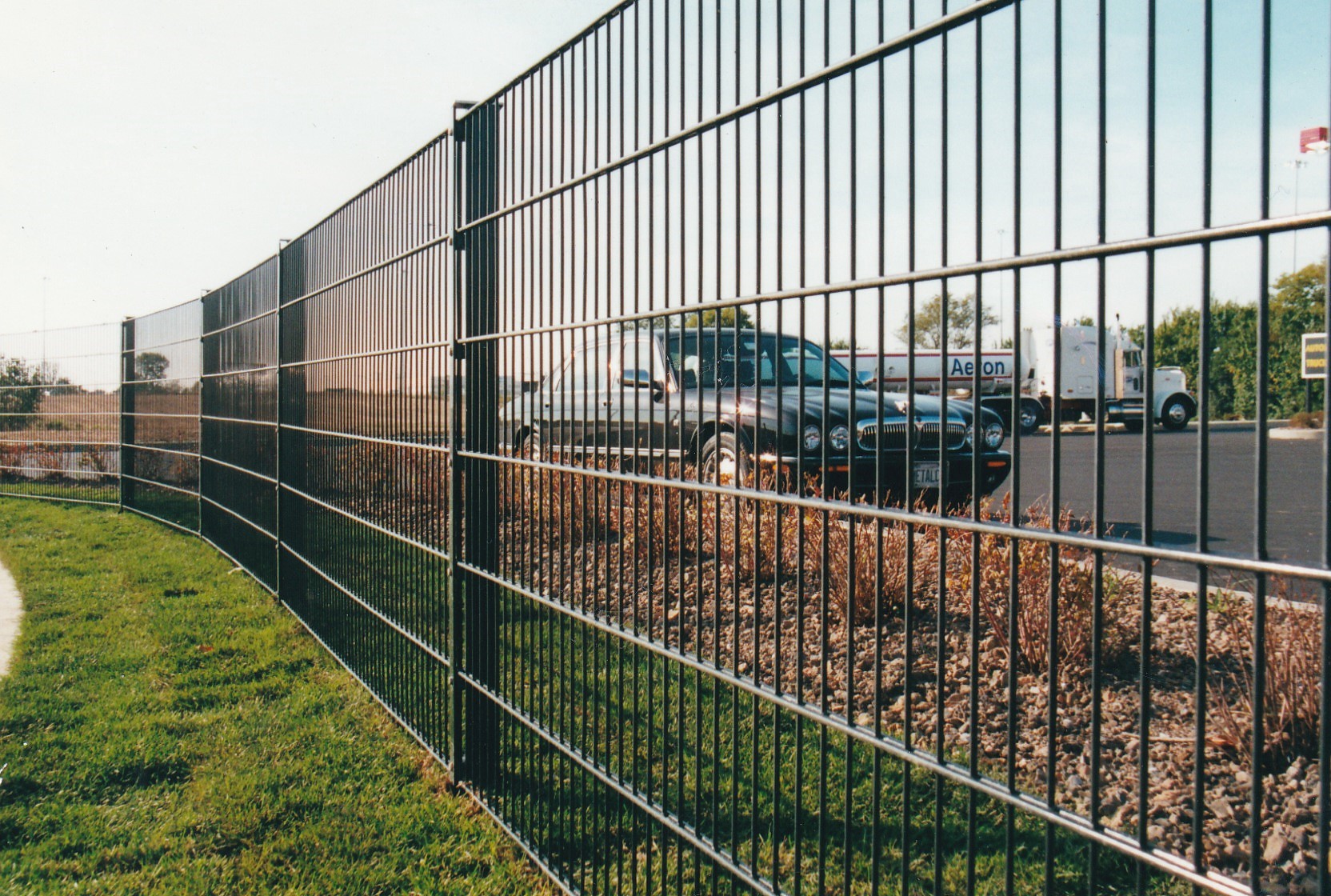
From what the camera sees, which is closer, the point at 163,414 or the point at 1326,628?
the point at 1326,628

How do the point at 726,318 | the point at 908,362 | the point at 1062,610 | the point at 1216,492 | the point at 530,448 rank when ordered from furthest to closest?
the point at 1216,492 < the point at 1062,610 < the point at 530,448 < the point at 726,318 < the point at 908,362

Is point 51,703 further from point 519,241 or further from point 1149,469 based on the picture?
point 1149,469

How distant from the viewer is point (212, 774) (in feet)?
13.9

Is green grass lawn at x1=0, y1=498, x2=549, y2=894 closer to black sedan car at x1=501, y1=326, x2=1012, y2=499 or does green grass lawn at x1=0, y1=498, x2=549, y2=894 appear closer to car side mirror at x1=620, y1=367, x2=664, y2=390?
black sedan car at x1=501, y1=326, x2=1012, y2=499

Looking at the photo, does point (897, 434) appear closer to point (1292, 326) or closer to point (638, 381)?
point (638, 381)

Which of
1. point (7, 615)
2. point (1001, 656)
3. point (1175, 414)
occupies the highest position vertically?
point (1175, 414)

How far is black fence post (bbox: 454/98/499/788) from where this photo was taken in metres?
3.75

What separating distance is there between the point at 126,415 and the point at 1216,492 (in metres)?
12.2

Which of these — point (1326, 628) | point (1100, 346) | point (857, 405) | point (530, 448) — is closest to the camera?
point (1326, 628)

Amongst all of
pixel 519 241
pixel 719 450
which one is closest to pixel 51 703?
pixel 519 241

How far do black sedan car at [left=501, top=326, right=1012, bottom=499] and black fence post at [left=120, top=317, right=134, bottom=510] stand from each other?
11.1m

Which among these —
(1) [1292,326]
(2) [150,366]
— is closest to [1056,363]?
(1) [1292,326]

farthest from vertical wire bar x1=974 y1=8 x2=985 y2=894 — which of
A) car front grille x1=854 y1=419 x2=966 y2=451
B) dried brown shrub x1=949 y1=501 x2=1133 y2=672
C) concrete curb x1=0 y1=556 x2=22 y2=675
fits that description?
concrete curb x1=0 y1=556 x2=22 y2=675

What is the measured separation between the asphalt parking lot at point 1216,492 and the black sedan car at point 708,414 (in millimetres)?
429
